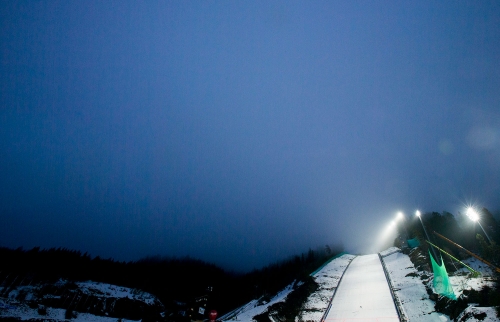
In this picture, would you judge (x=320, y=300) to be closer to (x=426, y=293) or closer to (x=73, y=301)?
(x=426, y=293)

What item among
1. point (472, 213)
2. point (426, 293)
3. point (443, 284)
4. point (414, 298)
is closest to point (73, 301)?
point (414, 298)

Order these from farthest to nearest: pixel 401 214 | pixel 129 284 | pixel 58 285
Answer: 1. pixel 129 284
2. pixel 58 285
3. pixel 401 214

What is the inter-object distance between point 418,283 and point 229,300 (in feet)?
327

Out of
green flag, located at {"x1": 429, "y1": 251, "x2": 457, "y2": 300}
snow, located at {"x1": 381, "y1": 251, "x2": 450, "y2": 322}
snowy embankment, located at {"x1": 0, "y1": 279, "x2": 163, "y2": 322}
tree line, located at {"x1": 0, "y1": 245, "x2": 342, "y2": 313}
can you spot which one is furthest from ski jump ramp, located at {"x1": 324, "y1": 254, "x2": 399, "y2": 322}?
snowy embankment, located at {"x1": 0, "y1": 279, "x2": 163, "y2": 322}

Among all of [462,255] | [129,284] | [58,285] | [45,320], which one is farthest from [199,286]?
[462,255]

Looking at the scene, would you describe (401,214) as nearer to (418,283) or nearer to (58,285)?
(418,283)

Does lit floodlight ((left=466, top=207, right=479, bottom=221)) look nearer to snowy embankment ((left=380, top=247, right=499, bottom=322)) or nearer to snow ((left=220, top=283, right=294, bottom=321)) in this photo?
snowy embankment ((left=380, top=247, right=499, bottom=322))

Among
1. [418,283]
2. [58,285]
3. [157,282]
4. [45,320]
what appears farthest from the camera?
[157,282]

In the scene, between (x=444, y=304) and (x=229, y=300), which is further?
(x=229, y=300)

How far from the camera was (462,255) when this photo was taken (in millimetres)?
35344

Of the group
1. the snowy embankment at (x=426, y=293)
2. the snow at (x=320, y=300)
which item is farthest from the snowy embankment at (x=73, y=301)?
the snowy embankment at (x=426, y=293)

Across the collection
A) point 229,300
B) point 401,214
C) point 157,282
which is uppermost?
point 401,214

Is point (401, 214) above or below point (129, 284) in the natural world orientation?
above

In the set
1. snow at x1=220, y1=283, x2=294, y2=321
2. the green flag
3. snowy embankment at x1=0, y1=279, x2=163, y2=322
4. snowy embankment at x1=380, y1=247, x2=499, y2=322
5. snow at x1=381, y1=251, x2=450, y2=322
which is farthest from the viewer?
snowy embankment at x1=0, y1=279, x2=163, y2=322
